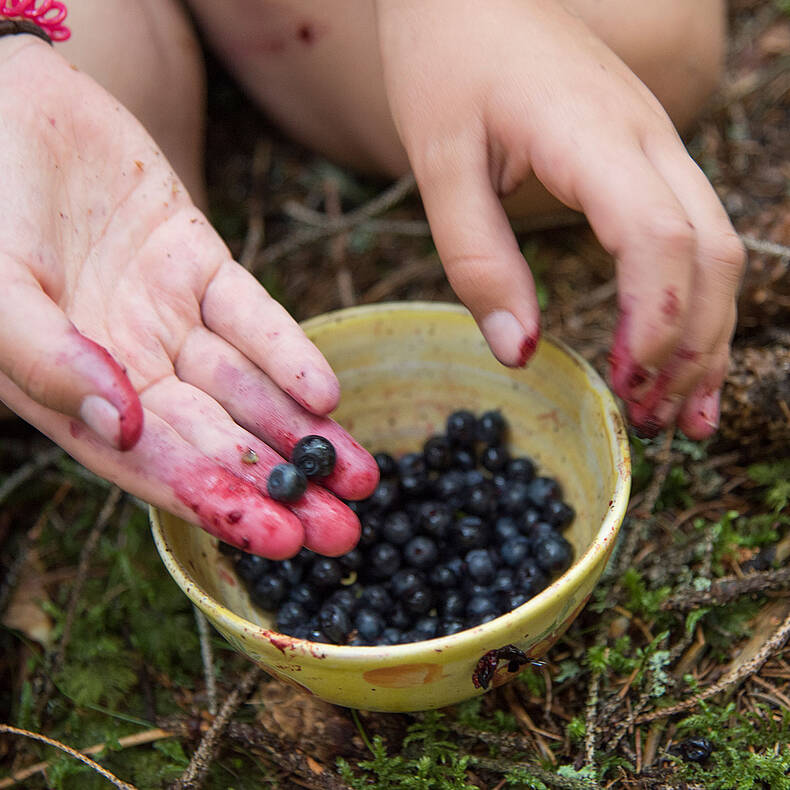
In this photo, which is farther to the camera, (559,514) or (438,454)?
(438,454)

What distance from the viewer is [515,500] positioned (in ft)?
6.97

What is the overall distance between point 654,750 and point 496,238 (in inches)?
45.8

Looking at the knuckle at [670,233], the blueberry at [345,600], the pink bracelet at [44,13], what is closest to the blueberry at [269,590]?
the blueberry at [345,600]

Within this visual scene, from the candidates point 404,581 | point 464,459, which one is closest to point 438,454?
point 464,459

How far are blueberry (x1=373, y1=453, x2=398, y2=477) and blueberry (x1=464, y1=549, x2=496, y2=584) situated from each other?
0.36m

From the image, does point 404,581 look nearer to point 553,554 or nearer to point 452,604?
point 452,604

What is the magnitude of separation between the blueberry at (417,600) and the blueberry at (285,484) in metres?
0.47

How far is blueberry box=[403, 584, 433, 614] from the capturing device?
1923mm

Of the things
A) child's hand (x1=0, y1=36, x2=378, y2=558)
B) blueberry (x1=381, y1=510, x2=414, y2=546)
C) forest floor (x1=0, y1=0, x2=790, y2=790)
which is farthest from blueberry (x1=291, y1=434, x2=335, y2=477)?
forest floor (x1=0, y1=0, x2=790, y2=790)

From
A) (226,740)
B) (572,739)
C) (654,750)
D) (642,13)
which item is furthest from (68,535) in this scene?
(642,13)

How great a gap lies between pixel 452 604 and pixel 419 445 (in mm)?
610

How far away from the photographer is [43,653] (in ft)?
7.35

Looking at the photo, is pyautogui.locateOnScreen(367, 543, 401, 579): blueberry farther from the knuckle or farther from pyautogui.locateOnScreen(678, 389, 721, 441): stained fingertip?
the knuckle

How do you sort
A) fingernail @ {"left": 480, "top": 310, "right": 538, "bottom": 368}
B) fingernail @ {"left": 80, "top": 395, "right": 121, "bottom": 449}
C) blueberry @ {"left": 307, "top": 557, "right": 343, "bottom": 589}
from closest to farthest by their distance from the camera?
fingernail @ {"left": 80, "top": 395, "right": 121, "bottom": 449}, fingernail @ {"left": 480, "top": 310, "right": 538, "bottom": 368}, blueberry @ {"left": 307, "top": 557, "right": 343, "bottom": 589}
